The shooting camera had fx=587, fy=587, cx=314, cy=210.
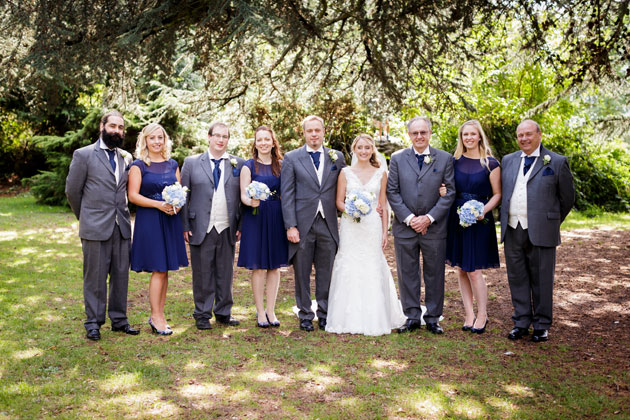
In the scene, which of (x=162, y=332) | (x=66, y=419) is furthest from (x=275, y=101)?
(x=66, y=419)

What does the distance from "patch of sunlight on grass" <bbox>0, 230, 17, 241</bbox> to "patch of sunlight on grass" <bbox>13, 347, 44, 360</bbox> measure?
791 cm

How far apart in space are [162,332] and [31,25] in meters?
4.71

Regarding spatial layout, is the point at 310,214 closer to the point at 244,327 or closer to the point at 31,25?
the point at 244,327

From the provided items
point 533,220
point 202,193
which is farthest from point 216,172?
point 533,220

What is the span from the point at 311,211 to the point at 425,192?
3.90ft

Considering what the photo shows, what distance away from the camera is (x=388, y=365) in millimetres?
5113

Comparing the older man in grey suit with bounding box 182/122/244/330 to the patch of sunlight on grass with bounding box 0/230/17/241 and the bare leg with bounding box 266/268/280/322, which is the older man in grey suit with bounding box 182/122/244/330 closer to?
the bare leg with bounding box 266/268/280/322

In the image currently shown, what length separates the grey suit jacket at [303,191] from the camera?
610cm

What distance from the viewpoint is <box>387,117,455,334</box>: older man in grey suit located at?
19.7 ft

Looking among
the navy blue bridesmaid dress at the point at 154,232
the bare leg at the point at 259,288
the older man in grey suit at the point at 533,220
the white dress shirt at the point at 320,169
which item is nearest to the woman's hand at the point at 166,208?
the navy blue bridesmaid dress at the point at 154,232

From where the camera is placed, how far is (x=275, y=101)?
13445 millimetres

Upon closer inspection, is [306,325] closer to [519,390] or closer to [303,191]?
[303,191]

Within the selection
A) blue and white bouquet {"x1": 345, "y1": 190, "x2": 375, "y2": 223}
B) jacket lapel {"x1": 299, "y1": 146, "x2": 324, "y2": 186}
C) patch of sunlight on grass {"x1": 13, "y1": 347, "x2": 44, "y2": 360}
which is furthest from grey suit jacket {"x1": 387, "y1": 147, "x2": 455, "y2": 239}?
patch of sunlight on grass {"x1": 13, "y1": 347, "x2": 44, "y2": 360}

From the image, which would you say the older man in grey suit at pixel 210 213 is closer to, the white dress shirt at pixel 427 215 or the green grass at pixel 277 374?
the green grass at pixel 277 374
